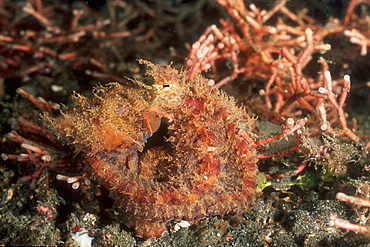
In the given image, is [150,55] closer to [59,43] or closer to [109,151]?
[59,43]

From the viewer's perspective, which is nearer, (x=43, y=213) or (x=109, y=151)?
(x=109, y=151)

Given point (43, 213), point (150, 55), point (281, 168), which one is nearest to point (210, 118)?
point (281, 168)

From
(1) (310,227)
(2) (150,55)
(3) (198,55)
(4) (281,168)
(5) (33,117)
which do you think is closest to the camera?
(1) (310,227)

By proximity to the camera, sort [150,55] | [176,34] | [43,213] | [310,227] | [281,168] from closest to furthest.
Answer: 1. [310,227]
2. [43,213]
3. [281,168]
4. [150,55]
5. [176,34]

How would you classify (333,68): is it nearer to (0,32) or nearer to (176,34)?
(176,34)

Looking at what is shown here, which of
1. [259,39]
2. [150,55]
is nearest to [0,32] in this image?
[150,55]

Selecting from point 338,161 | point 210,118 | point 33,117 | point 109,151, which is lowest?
point 33,117

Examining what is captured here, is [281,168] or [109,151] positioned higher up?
[109,151]
